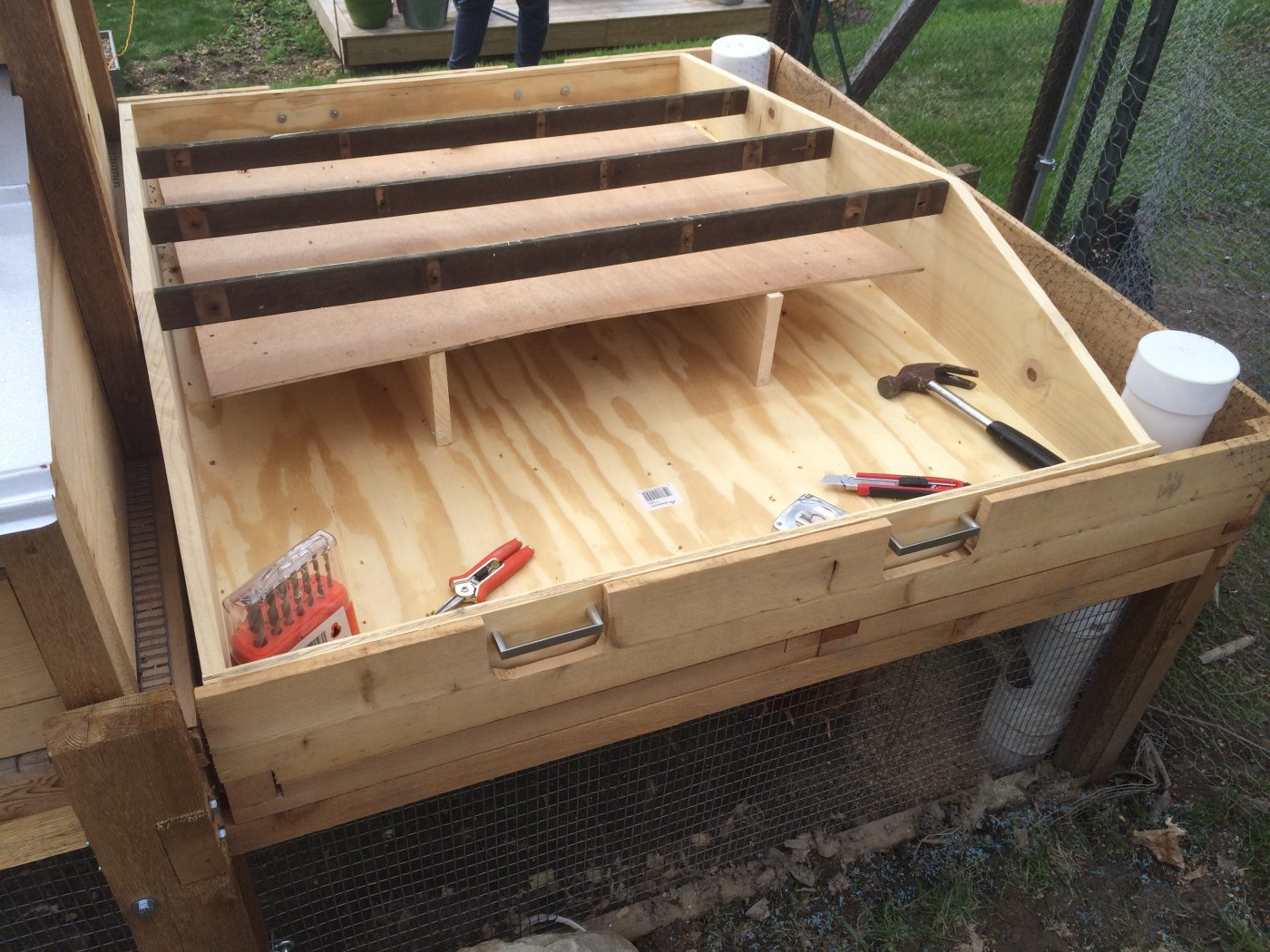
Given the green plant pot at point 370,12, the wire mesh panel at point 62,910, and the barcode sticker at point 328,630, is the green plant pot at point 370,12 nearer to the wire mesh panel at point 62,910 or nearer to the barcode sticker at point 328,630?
the wire mesh panel at point 62,910

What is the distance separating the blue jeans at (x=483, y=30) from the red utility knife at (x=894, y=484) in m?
3.71

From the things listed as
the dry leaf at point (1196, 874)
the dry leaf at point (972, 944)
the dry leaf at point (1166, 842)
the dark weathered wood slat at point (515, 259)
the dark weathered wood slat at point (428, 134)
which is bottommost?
the dry leaf at point (972, 944)

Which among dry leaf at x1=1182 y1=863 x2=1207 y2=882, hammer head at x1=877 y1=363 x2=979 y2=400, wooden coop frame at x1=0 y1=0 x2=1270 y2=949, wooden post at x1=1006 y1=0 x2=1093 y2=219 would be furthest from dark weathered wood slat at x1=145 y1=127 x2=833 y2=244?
dry leaf at x1=1182 y1=863 x2=1207 y2=882

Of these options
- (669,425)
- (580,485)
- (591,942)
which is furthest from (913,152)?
(591,942)

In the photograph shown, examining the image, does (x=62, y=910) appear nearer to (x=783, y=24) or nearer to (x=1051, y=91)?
(x=1051, y=91)

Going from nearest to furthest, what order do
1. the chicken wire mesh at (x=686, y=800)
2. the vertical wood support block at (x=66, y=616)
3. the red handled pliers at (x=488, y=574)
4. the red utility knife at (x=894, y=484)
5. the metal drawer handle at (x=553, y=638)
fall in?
the vertical wood support block at (x=66, y=616), the metal drawer handle at (x=553, y=638), the red handled pliers at (x=488, y=574), the red utility knife at (x=894, y=484), the chicken wire mesh at (x=686, y=800)

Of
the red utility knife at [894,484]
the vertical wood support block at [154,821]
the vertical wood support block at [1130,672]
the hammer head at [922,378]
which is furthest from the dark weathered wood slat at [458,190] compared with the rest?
the vertical wood support block at [1130,672]

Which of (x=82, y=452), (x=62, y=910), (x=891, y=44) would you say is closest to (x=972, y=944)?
(x=62, y=910)

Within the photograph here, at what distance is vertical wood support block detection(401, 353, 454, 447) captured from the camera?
1.94 metres

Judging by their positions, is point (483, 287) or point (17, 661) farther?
point (483, 287)

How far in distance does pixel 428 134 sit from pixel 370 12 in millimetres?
4712

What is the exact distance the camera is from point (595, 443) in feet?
6.91

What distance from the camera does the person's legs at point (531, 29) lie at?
5.06 m

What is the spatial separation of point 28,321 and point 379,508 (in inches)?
29.2
